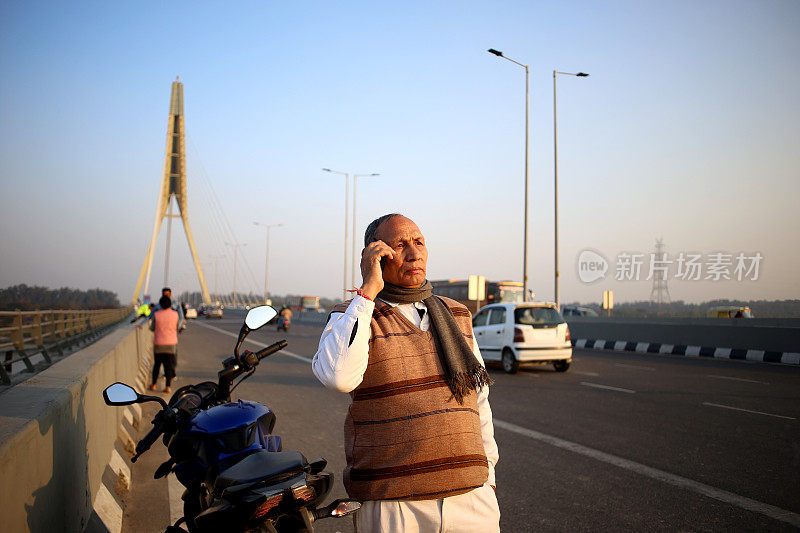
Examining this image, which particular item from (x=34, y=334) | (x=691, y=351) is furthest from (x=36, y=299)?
(x=691, y=351)

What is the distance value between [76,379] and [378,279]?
269cm

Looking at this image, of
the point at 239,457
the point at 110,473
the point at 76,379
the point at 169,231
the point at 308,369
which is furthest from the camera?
the point at 169,231

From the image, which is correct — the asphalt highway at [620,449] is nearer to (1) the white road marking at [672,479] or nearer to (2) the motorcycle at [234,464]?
(1) the white road marking at [672,479]

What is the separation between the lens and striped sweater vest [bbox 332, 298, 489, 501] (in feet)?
6.80

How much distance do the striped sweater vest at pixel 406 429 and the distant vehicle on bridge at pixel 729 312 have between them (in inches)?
1172

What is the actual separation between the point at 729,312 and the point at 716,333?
12982 mm

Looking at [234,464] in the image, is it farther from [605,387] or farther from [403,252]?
[605,387]

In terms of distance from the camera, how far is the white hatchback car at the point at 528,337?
1384 cm

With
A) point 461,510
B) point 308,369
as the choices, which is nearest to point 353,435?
point 461,510

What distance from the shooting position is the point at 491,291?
3759 centimetres

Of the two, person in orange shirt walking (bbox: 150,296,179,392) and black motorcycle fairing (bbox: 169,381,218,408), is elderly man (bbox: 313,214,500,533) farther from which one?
person in orange shirt walking (bbox: 150,296,179,392)

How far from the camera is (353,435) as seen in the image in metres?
2.17

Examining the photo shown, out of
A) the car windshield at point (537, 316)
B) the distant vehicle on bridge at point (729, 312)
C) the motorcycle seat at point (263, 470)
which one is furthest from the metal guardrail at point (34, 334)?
the distant vehicle on bridge at point (729, 312)

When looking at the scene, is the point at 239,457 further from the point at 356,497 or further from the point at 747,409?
the point at 747,409
